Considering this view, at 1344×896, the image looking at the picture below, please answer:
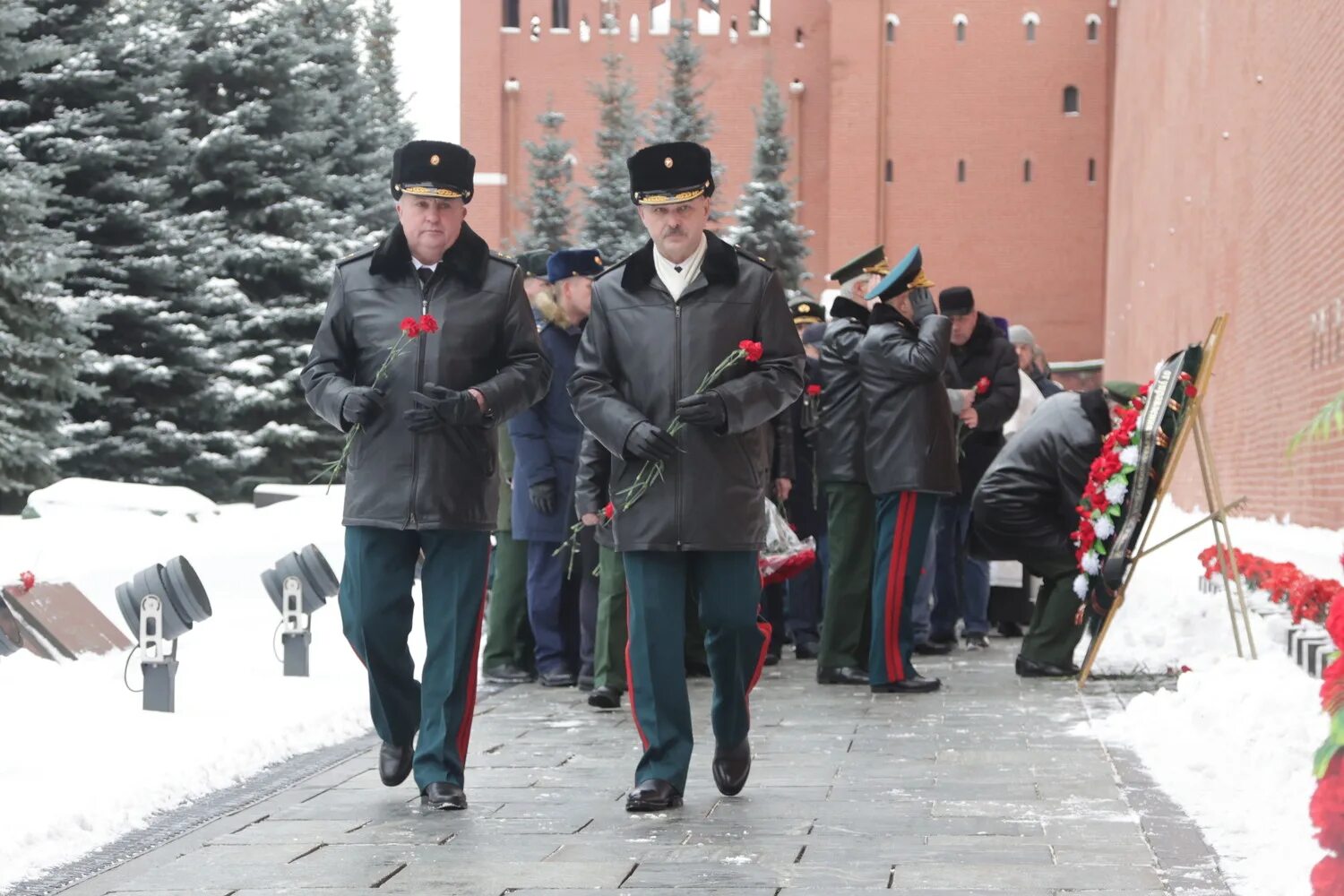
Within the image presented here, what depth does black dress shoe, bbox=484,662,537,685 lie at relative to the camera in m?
8.88

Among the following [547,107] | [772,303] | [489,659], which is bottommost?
[489,659]

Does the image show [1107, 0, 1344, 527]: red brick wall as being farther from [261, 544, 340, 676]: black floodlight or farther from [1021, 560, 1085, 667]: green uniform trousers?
[261, 544, 340, 676]: black floodlight

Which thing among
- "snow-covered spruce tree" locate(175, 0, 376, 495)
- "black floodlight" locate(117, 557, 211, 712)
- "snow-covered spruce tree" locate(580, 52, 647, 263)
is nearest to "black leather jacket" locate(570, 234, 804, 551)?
"black floodlight" locate(117, 557, 211, 712)

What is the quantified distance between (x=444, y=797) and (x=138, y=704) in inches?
78.1

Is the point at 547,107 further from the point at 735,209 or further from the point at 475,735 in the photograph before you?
the point at 475,735

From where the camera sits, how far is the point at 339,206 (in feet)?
95.6

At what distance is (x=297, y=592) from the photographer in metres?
8.41

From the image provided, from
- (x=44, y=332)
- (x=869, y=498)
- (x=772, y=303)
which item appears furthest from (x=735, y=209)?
(x=772, y=303)

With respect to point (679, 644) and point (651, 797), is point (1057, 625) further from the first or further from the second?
point (651, 797)

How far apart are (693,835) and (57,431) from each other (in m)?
14.1

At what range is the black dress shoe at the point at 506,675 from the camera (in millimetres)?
8883

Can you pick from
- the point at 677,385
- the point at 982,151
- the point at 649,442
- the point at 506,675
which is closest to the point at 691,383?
the point at 677,385

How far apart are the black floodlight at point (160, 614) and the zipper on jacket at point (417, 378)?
1.68 m

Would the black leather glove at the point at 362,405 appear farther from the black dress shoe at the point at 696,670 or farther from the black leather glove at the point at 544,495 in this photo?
the black dress shoe at the point at 696,670
